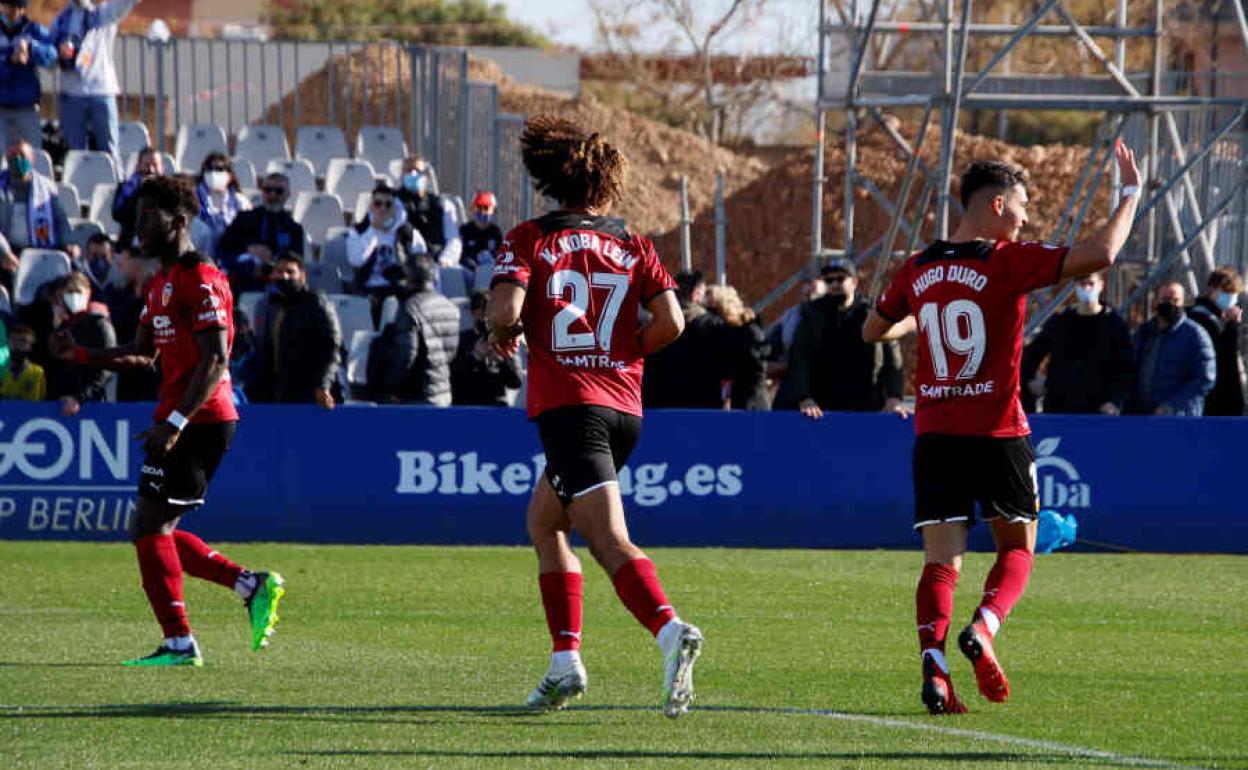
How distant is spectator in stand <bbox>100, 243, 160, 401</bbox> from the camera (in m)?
16.0

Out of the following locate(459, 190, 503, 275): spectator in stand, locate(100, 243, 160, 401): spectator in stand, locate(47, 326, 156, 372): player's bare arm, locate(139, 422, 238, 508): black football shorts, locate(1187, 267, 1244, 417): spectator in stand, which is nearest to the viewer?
locate(139, 422, 238, 508): black football shorts

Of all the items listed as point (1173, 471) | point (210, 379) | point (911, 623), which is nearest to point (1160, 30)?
point (1173, 471)

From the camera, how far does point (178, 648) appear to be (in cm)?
862

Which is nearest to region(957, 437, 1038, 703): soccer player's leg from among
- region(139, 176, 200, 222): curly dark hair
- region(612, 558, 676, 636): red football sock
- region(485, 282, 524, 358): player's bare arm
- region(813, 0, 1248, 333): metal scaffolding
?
region(612, 558, 676, 636): red football sock

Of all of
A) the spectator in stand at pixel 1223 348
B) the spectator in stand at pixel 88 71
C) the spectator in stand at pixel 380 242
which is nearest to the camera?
the spectator in stand at pixel 1223 348

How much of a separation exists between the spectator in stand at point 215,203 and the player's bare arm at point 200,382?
10.2 metres

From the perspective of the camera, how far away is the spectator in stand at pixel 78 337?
15.2 m

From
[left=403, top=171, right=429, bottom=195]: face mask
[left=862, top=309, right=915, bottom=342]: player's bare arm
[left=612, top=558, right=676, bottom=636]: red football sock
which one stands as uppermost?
[left=403, top=171, right=429, bottom=195]: face mask

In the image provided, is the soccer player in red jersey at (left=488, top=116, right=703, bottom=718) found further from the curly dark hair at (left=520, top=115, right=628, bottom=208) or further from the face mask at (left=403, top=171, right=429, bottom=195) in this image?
the face mask at (left=403, top=171, right=429, bottom=195)

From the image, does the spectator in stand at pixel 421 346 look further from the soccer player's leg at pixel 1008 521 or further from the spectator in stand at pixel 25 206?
the soccer player's leg at pixel 1008 521

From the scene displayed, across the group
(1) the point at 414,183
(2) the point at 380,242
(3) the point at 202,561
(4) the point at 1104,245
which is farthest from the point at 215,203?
(4) the point at 1104,245

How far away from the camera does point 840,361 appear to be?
1563 centimetres

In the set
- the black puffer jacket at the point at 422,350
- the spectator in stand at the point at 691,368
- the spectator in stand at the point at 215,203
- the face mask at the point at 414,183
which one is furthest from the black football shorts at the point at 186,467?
the face mask at the point at 414,183

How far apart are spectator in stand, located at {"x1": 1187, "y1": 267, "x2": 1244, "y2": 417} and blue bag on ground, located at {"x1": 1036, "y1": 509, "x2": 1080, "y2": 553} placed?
6.12 feet
